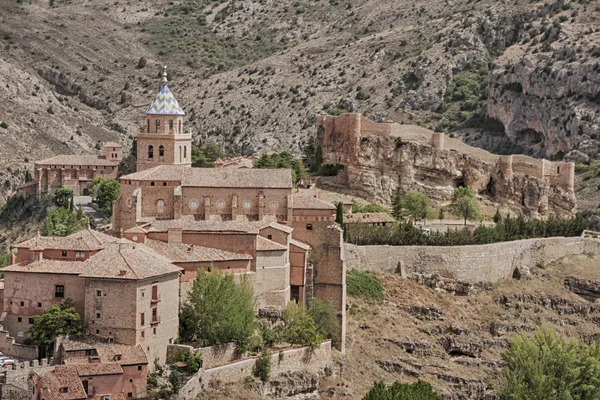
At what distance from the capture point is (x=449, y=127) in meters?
142

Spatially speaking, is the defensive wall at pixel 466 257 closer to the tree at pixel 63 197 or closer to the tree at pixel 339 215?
the tree at pixel 339 215

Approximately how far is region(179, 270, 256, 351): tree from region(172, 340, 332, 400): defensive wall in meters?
1.35

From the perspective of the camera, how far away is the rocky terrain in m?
87.9

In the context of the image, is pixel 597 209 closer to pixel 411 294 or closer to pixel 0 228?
pixel 411 294

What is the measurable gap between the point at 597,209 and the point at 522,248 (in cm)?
2113

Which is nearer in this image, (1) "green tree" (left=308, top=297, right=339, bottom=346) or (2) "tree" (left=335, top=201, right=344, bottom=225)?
(1) "green tree" (left=308, top=297, right=339, bottom=346)

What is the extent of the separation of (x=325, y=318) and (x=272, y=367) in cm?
726

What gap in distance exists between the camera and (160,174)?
8950cm

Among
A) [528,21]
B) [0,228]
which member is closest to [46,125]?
[0,228]

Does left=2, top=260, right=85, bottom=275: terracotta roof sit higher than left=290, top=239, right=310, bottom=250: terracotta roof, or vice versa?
left=290, top=239, right=310, bottom=250: terracotta roof

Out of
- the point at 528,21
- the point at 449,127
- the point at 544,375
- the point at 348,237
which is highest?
the point at 528,21

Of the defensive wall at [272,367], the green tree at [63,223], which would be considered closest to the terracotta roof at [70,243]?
the defensive wall at [272,367]

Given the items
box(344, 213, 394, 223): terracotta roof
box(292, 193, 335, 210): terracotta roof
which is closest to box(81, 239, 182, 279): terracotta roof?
box(292, 193, 335, 210): terracotta roof

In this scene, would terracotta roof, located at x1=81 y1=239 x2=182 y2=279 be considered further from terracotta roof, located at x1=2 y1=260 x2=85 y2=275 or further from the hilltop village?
terracotta roof, located at x1=2 y1=260 x2=85 y2=275
